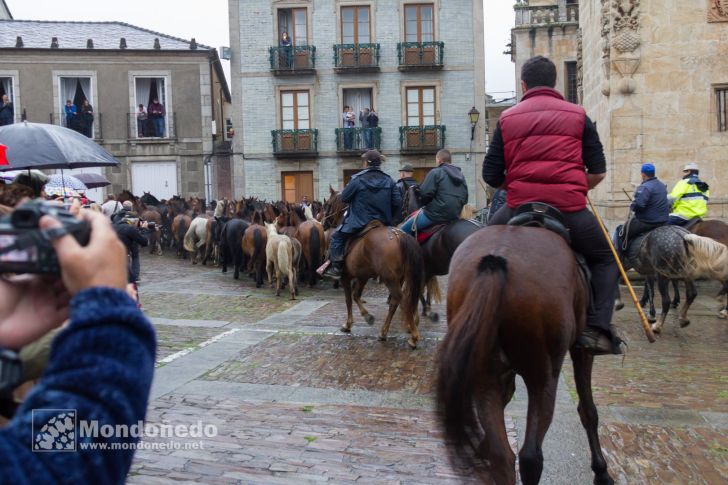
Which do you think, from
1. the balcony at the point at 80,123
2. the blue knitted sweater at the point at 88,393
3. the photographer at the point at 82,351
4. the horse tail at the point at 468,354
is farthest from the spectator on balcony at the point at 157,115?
the blue knitted sweater at the point at 88,393

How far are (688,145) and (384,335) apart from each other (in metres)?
9.05

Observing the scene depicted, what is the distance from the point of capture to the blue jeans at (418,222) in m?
9.50

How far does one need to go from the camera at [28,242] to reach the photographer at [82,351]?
1 centimetres

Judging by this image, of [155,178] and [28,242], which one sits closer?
[28,242]

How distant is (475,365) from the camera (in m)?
3.29

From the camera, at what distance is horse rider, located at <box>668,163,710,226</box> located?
11.6 meters

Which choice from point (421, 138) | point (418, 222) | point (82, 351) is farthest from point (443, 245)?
point (421, 138)

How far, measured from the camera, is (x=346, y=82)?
A: 31.4 metres

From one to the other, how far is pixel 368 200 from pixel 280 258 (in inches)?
195

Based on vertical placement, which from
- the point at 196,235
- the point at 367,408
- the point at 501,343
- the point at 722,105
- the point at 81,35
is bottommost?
the point at 367,408

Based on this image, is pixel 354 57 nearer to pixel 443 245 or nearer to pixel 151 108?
pixel 151 108

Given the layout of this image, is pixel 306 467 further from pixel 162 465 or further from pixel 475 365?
pixel 475 365

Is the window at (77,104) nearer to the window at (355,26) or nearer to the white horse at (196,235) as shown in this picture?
the window at (355,26)

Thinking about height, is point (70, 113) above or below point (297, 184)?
above
